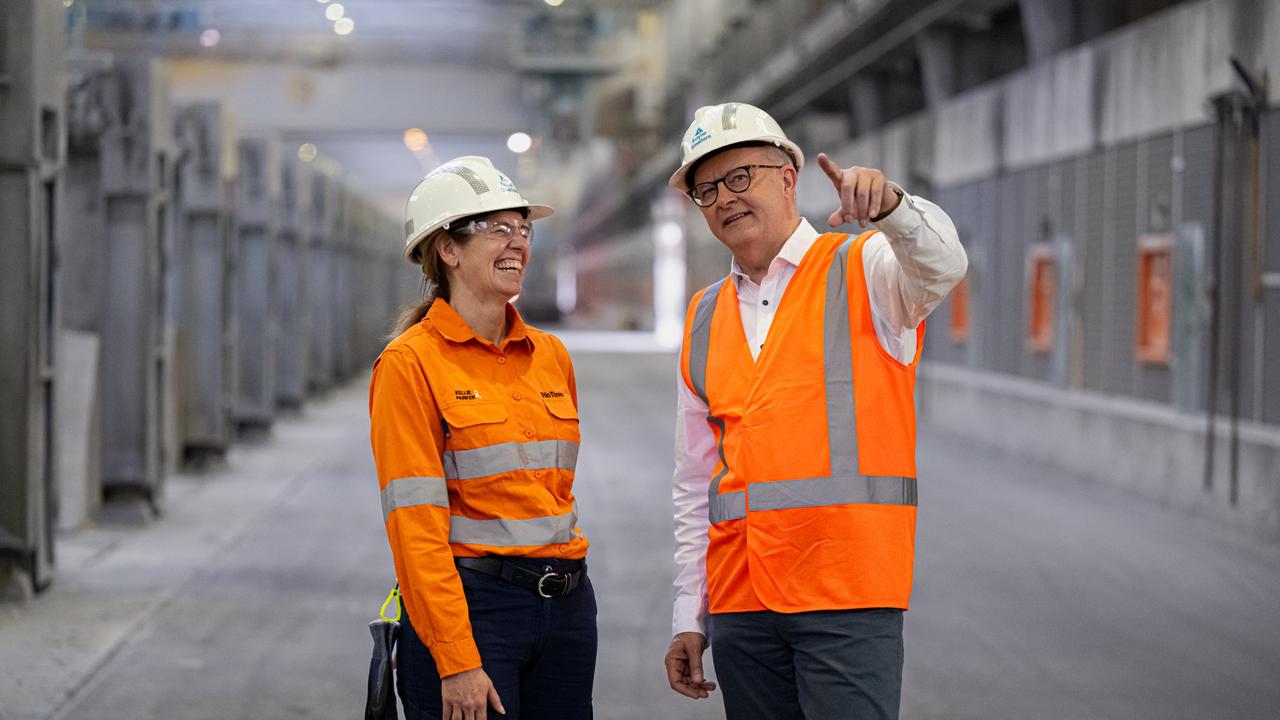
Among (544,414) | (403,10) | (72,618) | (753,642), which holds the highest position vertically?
(403,10)

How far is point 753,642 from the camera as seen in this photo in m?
3.58

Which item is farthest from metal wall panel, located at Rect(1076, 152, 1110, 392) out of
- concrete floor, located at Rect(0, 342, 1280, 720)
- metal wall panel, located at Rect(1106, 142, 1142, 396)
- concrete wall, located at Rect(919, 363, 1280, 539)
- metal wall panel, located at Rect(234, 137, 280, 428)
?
metal wall panel, located at Rect(234, 137, 280, 428)

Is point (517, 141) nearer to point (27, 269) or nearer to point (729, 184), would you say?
point (27, 269)

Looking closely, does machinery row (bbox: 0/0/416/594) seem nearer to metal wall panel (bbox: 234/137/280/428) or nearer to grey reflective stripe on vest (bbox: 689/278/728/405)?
metal wall panel (bbox: 234/137/280/428)

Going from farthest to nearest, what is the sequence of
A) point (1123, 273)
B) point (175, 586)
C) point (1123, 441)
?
point (1123, 273), point (1123, 441), point (175, 586)

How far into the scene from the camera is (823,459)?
11.4 feet

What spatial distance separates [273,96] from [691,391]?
34279 mm

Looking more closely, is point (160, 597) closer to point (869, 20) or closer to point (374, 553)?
point (374, 553)

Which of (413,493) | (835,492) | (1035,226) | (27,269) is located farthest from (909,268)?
(1035,226)

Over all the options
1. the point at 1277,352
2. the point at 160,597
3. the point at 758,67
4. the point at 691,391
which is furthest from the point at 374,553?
the point at 758,67

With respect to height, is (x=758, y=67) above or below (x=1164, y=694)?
above

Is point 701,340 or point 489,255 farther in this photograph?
point 701,340

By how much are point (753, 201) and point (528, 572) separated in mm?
971

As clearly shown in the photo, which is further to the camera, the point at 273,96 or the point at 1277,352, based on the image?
the point at 273,96
